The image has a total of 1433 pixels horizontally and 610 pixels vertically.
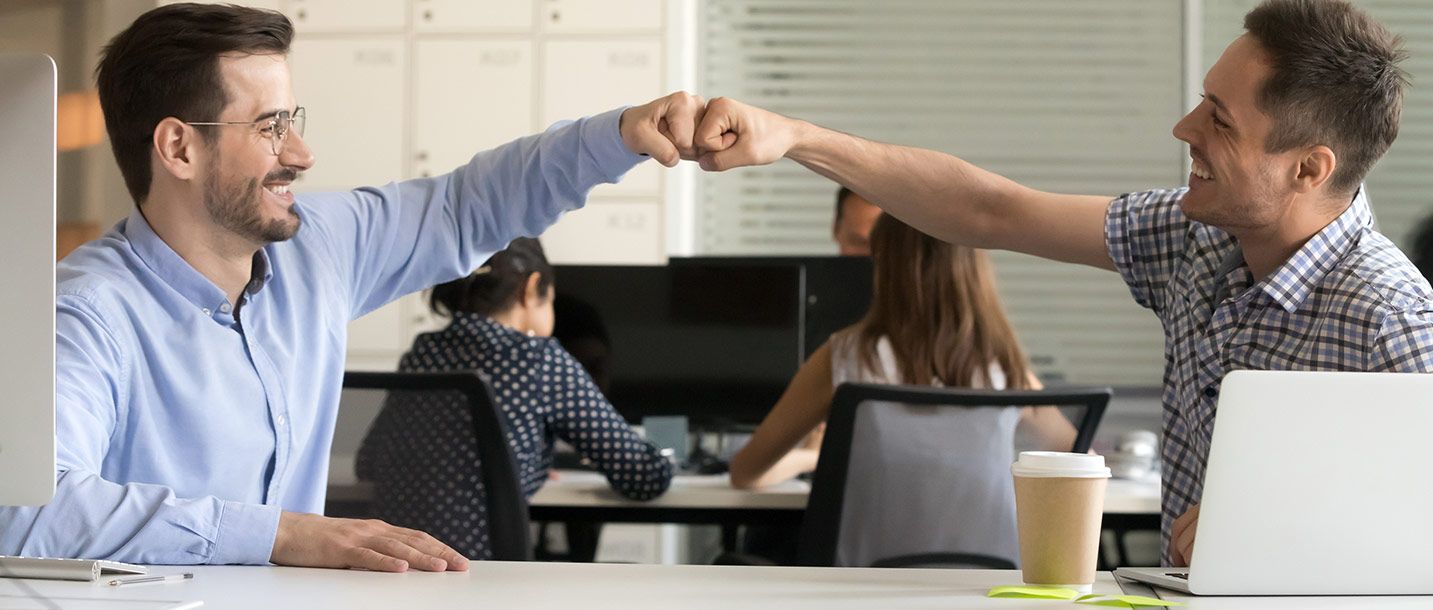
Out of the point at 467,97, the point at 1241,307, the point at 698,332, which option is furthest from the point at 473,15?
the point at 1241,307

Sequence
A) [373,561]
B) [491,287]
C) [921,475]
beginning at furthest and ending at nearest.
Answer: [491,287], [921,475], [373,561]

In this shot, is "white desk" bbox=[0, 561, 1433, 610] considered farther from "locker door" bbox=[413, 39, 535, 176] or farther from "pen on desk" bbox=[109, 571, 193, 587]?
"locker door" bbox=[413, 39, 535, 176]

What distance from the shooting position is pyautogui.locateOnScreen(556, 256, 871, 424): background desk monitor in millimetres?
2770

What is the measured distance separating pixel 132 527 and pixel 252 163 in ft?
1.91

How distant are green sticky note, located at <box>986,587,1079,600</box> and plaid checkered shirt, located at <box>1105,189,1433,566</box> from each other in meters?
0.53

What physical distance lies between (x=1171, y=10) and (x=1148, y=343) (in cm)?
134

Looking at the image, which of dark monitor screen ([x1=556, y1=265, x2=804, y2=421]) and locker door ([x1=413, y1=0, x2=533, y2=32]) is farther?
locker door ([x1=413, y1=0, x2=533, y2=32])

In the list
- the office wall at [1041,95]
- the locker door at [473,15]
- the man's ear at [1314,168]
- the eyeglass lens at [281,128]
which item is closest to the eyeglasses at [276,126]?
the eyeglass lens at [281,128]

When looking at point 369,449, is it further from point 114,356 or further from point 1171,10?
point 1171,10

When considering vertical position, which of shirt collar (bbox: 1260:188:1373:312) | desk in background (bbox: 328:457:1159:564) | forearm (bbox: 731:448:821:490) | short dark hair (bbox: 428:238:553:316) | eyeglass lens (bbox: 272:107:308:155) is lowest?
desk in background (bbox: 328:457:1159:564)

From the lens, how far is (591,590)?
1.02 metres

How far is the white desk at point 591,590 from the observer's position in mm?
961

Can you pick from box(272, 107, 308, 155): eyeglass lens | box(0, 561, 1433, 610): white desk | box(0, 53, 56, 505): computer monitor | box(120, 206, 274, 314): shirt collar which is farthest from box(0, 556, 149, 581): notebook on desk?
box(272, 107, 308, 155): eyeglass lens

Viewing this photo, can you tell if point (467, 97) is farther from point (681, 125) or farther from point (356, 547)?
point (356, 547)
